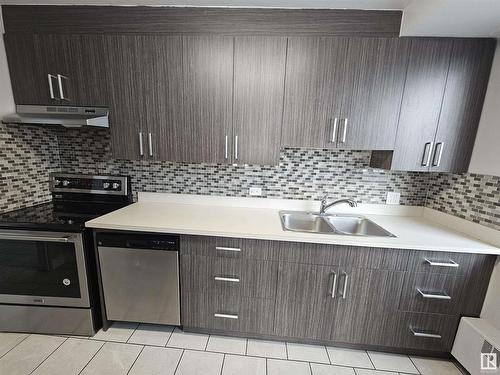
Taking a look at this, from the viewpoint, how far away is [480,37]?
55.2 inches

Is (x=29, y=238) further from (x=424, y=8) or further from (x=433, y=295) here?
(x=424, y=8)

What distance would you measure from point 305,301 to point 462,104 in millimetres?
1733

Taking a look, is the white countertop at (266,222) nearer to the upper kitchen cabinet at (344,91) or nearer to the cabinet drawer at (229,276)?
the cabinet drawer at (229,276)

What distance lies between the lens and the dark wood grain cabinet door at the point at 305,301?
1.46m

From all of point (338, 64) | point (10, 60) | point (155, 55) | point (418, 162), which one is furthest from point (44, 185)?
point (418, 162)

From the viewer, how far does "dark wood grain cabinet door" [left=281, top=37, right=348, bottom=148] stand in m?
1.45

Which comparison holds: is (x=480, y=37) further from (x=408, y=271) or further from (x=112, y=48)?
(x=112, y=48)

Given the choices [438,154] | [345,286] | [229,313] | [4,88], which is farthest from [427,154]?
[4,88]

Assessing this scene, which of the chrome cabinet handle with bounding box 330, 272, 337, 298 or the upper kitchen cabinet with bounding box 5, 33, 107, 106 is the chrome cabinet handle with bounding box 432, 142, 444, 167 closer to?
the chrome cabinet handle with bounding box 330, 272, 337, 298

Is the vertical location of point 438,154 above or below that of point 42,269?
above

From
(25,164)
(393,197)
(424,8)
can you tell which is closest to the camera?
(424,8)

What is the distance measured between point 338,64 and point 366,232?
1.31 m

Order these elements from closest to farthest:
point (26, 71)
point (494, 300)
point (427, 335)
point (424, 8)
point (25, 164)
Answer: point (424, 8)
point (494, 300)
point (427, 335)
point (26, 71)
point (25, 164)

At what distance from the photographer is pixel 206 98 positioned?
1555 mm
